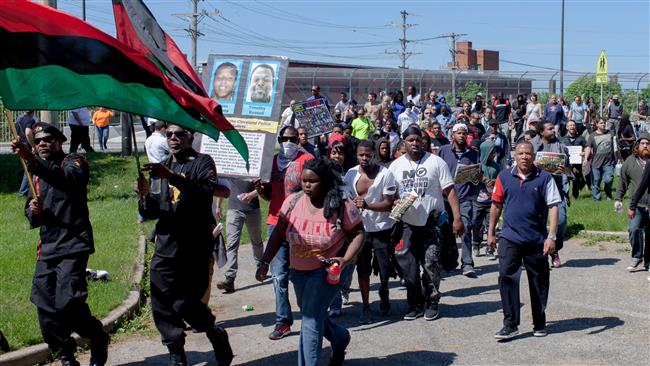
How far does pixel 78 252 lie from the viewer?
7.31 m

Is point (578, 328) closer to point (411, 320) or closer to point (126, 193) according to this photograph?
point (411, 320)

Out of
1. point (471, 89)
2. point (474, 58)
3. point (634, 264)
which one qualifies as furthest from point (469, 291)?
point (474, 58)

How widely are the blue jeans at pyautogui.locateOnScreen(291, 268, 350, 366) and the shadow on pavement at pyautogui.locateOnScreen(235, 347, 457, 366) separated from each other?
1.00m

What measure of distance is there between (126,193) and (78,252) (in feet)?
40.8

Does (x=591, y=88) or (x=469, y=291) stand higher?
(x=591, y=88)

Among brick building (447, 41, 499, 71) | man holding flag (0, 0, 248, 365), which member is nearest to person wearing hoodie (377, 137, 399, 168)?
man holding flag (0, 0, 248, 365)

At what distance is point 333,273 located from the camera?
6941mm

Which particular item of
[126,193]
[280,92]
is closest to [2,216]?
[126,193]

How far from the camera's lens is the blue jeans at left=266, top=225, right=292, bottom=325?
29.0 feet

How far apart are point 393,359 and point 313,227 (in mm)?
1706

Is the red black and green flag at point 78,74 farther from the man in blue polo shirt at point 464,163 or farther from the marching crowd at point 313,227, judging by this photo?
the man in blue polo shirt at point 464,163

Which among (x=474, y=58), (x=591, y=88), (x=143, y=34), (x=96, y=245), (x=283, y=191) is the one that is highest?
(x=474, y=58)

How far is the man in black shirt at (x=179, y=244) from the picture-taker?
7332 millimetres

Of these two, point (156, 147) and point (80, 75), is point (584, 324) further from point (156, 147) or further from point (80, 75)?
point (156, 147)
